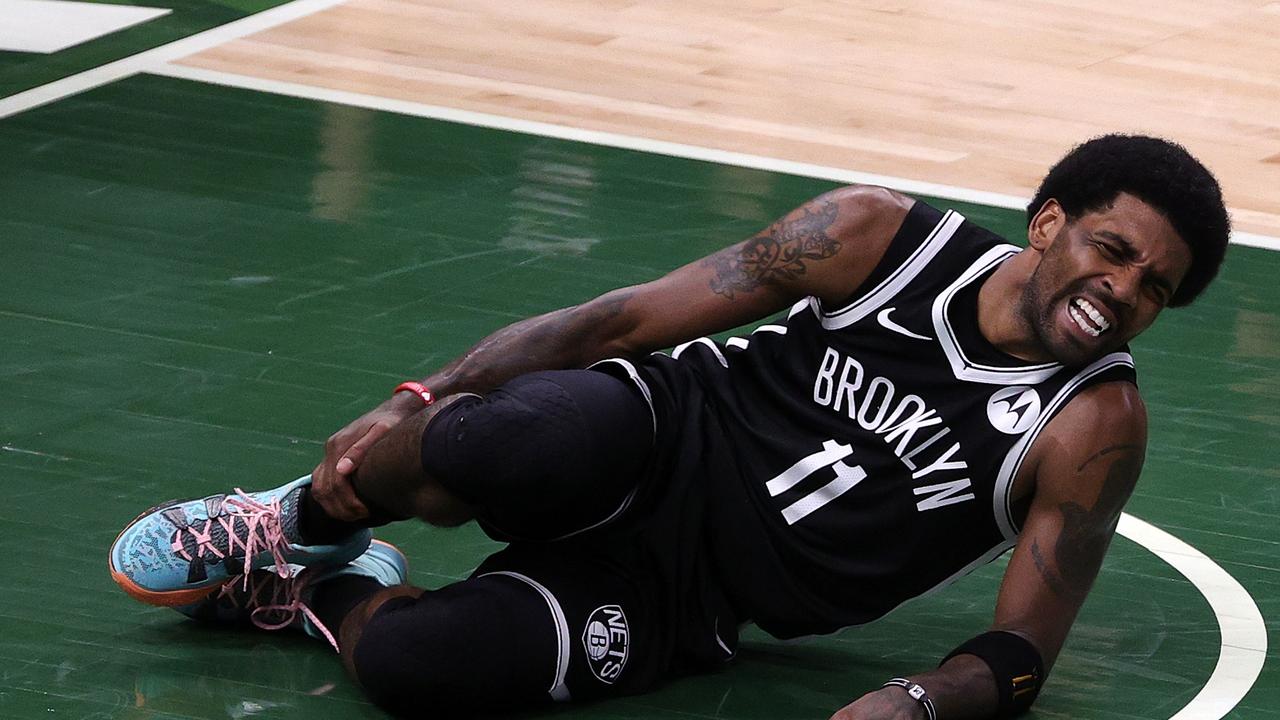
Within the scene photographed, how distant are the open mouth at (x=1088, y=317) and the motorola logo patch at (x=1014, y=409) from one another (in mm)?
110

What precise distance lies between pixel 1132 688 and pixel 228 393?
170cm

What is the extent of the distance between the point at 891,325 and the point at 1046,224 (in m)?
0.24

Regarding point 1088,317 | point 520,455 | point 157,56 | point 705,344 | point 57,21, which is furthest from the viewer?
point 57,21

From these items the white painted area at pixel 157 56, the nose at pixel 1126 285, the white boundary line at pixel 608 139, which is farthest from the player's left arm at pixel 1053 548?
the white painted area at pixel 157 56

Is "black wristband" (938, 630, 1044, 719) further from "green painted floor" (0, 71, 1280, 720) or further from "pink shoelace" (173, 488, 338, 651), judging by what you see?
Answer: "pink shoelace" (173, 488, 338, 651)

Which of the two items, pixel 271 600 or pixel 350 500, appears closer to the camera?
pixel 350 500

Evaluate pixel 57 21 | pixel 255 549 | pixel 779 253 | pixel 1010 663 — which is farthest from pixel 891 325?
pixel 57 21

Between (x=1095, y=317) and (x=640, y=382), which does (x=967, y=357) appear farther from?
(x=640, y=382)

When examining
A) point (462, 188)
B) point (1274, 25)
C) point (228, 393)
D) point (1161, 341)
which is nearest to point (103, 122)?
point (462, 188)

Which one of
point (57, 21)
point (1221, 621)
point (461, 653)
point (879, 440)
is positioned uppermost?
point (879, 440)

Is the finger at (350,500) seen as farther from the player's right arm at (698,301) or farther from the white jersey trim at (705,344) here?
the white jersey trim at (705,344)

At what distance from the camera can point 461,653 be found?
8.30 ft

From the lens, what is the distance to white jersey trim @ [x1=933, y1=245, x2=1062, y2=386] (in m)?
2.60

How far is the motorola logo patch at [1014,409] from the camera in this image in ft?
8.43
